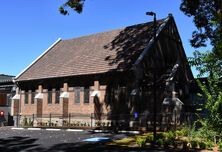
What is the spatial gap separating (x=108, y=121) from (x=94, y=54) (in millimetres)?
8412

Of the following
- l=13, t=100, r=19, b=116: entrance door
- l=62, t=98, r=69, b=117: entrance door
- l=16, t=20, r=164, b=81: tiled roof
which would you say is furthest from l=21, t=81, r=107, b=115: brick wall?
l=16, t=20, r=164, b=81: tiled roof

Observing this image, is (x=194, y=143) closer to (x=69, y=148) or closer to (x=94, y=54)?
(x=69, y=148)

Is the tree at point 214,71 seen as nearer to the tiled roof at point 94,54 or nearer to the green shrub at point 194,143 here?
the green shrub at point 194,143

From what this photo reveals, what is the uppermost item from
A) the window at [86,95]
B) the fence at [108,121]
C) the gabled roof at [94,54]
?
the gabled roof at [94,54]

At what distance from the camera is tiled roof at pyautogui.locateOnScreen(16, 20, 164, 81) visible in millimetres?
35969

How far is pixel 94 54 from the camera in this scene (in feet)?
132

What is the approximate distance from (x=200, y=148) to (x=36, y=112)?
87.7 feet

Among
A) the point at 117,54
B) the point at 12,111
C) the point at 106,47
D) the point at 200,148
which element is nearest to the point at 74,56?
the point at 106,47

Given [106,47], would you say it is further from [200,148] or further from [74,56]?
[200,148]

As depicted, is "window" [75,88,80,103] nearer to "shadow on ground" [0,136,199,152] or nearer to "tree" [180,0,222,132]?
"shadow on ground" [0,136,199,152]

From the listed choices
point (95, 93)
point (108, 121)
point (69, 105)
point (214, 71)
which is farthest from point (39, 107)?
point (214, 71)

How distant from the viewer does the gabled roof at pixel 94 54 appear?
35.9 meters

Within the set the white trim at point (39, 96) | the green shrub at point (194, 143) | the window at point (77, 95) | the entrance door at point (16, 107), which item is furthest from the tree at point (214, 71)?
the entrance door at point (16, 107)

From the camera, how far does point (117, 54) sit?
36938 millimetres
